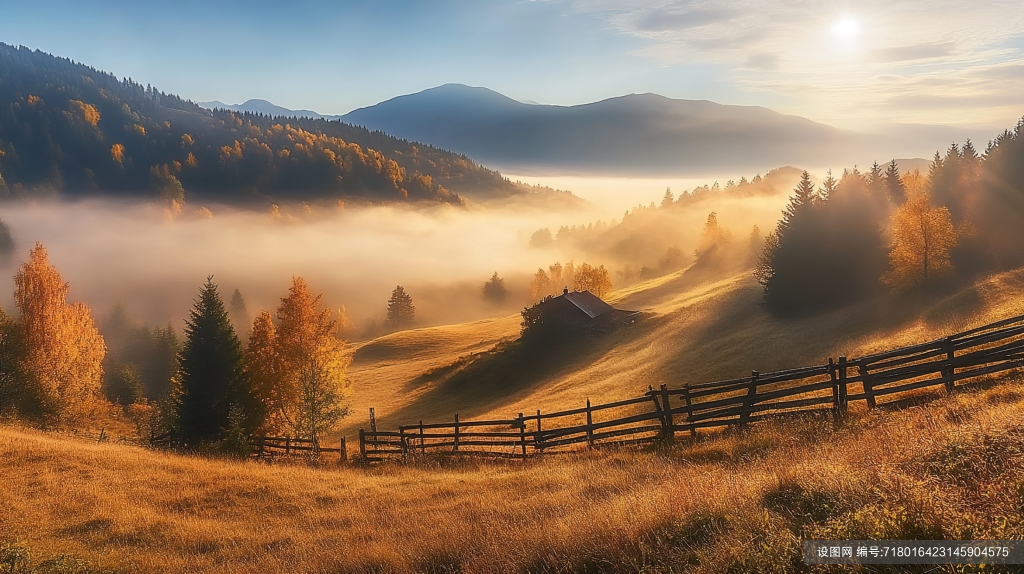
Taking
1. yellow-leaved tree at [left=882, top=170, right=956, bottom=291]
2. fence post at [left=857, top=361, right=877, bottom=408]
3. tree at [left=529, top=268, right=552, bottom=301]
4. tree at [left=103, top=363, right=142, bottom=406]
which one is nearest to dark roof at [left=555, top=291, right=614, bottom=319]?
yellow-leaved tree at [left=882, top=170, right=956, bottom=291]

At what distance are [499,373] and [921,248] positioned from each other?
39.3 meters

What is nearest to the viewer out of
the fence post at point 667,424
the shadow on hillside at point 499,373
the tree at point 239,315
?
the fence post at point 667,424

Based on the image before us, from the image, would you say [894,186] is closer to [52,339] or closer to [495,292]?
[52,339]

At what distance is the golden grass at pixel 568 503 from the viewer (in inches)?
243

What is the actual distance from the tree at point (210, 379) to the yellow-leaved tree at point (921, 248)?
163 feet

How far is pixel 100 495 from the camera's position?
47.3 ft

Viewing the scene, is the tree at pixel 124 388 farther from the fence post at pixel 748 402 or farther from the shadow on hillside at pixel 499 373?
the fence post at pixel 748 402

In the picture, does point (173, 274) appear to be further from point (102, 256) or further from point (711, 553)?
point (711, 553)

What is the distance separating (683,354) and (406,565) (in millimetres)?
38483

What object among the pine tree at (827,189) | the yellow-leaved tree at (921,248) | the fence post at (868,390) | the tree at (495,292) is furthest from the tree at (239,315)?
the fence post at (868,390)

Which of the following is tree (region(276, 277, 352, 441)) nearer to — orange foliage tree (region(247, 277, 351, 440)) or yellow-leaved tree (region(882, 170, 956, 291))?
orange foliage tree (region(247, 277, 351, 440))

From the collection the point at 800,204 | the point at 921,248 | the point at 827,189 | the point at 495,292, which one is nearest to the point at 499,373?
the point at 800,204

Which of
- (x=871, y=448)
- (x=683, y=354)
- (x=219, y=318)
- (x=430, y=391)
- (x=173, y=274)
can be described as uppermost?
(x=173, y=274)

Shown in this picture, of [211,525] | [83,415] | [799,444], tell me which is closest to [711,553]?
[799,444]
